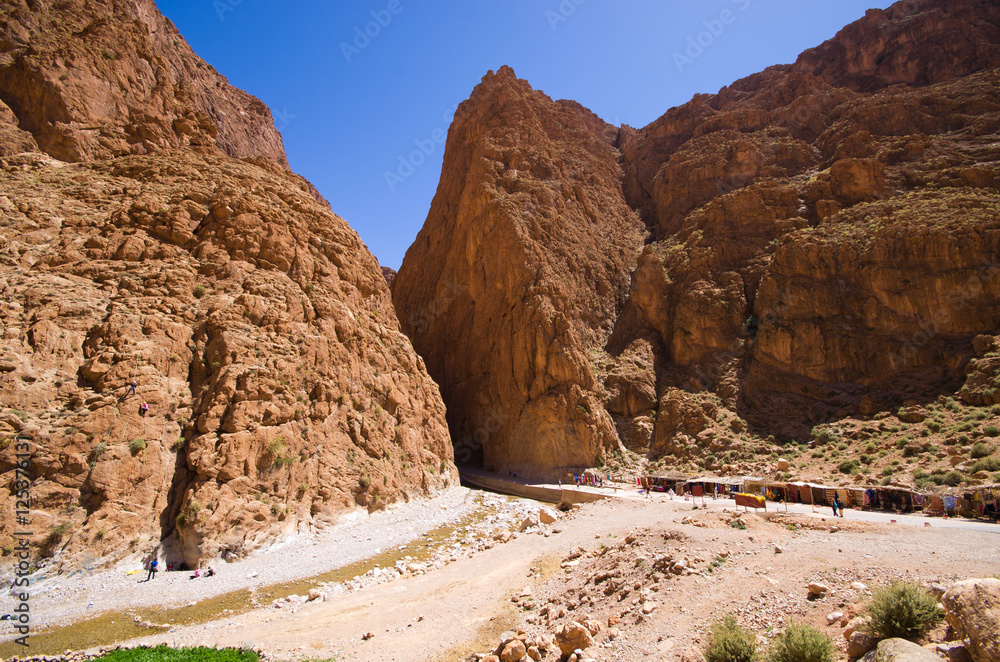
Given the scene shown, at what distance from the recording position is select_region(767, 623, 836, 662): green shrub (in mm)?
6352

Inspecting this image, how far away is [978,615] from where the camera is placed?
5141mm

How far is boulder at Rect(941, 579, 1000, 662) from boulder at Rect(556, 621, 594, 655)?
579cm

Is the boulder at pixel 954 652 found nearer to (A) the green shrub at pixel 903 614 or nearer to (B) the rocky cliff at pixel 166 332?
(A) the green shrub at pixel 903 614

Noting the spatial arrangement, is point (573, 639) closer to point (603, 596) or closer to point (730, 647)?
point (603, 596)

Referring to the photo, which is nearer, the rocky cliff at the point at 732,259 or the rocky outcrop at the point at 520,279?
the rocky cliff at the point at 732,259

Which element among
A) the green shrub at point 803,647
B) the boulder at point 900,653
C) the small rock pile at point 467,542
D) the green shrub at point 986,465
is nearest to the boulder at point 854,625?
the green shrub at point 803,647

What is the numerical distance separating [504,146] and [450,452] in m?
36.6

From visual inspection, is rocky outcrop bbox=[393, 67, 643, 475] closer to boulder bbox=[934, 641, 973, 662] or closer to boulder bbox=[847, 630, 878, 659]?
boulder bbox=[847, 630, 878, 659]

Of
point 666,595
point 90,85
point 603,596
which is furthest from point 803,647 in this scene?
point 90,85

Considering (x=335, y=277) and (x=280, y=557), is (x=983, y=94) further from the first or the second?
(x=280, y=557)

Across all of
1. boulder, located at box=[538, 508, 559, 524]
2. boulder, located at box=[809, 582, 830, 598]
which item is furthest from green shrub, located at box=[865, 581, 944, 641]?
boulder, located at box=[538, 508, 559, 524]

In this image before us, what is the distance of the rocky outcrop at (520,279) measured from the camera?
40.2m

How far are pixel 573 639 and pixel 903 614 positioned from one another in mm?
5569

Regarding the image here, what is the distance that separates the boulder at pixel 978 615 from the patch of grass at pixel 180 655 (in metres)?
12.4
